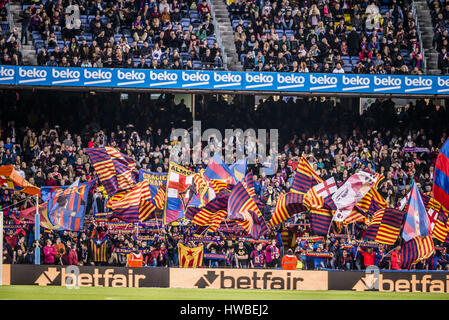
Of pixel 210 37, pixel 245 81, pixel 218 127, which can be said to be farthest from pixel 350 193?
pixel 210 37

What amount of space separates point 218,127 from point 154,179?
286 inches

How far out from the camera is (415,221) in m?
21.6

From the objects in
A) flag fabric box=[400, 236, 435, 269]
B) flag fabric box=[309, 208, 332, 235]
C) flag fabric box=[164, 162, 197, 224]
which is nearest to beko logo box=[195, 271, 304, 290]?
flag fabric box=[309, 208, 332, 235]

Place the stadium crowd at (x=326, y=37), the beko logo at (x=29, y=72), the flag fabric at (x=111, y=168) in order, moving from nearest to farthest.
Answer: the flag fabric at (x=111, y=168) → the beko logo at (x=29, y=72) → the stadium crowd at (x=326, y=37)

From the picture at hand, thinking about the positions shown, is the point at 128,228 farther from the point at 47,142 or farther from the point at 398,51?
the point at 398,51

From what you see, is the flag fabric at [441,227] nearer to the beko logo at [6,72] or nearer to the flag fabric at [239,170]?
the flag fabric at [239,170]

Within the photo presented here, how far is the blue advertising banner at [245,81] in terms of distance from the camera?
30.3 m

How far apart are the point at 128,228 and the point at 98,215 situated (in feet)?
3.56

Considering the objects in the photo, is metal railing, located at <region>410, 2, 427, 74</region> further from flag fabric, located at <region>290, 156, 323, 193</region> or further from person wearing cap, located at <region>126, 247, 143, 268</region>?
person wearing cap, located at <region>126, 247, 143, 268</region>

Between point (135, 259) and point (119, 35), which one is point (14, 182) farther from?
point (119, 35)

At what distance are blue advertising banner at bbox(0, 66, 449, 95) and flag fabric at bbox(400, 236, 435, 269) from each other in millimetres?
10471

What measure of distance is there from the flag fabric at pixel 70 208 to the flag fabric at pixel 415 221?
9.56 m

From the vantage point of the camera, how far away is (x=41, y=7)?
32.3m

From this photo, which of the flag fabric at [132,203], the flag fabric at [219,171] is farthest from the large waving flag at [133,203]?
the flag fabric at [219,171]
